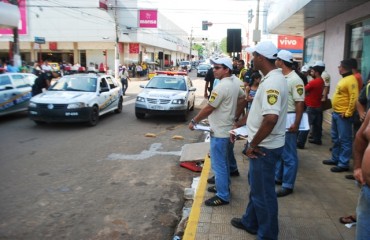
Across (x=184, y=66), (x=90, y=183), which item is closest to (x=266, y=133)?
(x=90, y=183)

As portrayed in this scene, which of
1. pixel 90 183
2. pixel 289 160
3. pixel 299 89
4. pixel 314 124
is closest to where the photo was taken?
pixel 299 89

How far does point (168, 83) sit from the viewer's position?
1313 centimetres

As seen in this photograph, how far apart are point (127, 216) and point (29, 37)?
147 feet

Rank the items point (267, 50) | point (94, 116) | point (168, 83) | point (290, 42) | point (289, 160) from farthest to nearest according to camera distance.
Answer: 1. point (290, 42)
2. point (168, 83)
3. point (94, 116)
4. point (289, 160)
5. point (267, 50)

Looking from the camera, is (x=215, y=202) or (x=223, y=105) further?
(x=215, y=202)

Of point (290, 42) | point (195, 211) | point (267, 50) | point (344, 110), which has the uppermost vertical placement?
point (290, 42)

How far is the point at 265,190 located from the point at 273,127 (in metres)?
0.60

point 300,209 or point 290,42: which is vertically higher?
point 290,42

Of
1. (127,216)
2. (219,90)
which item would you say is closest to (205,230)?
(127,216)

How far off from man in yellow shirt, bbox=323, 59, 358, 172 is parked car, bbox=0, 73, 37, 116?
9423 mm

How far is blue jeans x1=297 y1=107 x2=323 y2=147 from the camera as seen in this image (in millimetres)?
7830

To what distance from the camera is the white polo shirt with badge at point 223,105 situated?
177 inches

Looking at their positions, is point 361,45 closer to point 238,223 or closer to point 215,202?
point 215,202

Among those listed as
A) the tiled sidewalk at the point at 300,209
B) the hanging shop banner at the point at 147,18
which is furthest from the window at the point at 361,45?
the hanging shop banner at the point at 147,18
